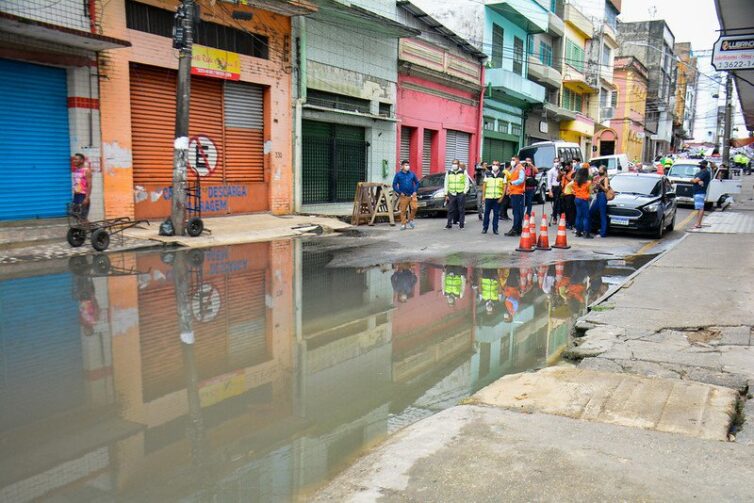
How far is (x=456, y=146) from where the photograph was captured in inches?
1166

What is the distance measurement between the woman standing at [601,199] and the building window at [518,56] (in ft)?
69.8

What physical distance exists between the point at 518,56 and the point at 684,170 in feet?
41.2

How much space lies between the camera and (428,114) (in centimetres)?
2670

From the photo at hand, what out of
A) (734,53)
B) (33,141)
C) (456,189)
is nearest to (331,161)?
(456,189)

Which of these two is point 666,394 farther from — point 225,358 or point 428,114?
point 428,114

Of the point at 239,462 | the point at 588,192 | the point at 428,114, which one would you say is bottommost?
the point at 239,462

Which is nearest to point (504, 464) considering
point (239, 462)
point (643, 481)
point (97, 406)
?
point (643, 481)

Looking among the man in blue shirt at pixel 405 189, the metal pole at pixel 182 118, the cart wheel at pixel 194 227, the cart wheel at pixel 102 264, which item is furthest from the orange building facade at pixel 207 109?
the man in blue shirt at pixel 405 189

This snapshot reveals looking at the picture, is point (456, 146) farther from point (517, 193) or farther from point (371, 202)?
point (517, 193)

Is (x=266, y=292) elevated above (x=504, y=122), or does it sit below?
below

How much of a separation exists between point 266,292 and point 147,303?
5.11 ft

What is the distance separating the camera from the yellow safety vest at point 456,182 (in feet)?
54.2

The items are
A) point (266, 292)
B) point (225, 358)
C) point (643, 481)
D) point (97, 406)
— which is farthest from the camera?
point (266, 292)

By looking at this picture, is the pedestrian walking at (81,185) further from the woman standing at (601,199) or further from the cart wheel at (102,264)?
the woman standing at (601,199)
